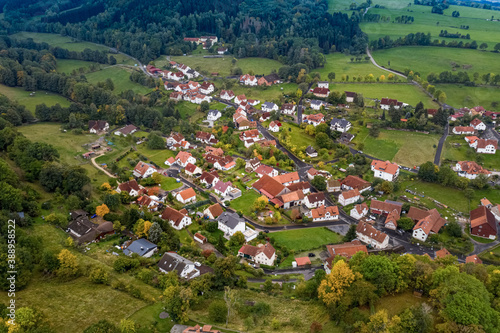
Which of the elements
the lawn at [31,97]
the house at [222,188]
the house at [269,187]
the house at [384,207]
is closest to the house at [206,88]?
the lawn at [31,97]


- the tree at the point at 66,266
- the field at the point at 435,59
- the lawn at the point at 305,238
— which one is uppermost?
the field at the point at 435,59

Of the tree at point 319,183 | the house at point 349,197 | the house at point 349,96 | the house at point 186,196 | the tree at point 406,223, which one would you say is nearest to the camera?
the tree at point 406,223

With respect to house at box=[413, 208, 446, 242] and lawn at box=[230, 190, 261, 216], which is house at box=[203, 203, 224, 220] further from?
house at box=[413, 208, 446, 242]

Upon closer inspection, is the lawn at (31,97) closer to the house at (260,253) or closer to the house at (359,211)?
the house at (260,253)

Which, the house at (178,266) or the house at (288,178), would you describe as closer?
the house at (178,266)

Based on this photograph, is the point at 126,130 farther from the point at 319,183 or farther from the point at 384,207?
the point at 384,207

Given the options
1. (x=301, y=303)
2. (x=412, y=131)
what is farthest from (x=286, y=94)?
(x=301, y=303)
